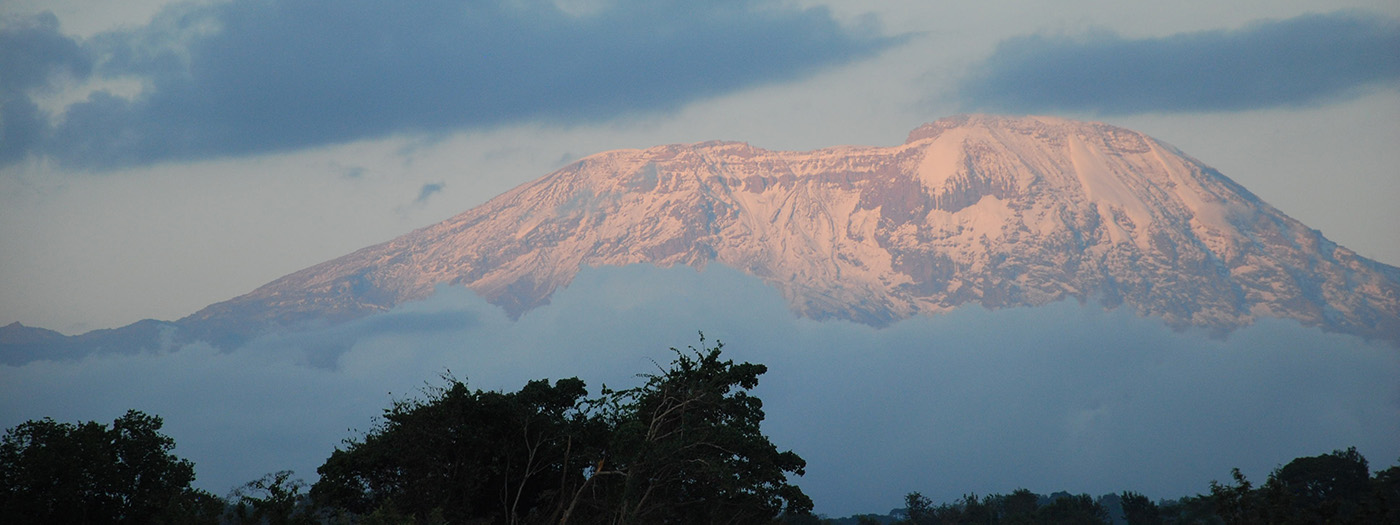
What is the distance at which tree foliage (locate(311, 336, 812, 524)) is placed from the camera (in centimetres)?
4334

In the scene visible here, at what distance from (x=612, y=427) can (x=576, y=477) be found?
276 cm

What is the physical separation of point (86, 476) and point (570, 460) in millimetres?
17598

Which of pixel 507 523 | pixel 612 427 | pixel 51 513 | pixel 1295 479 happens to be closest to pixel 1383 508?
pixel 1295 479

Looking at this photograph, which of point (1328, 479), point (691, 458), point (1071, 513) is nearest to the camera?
point (691, 458)

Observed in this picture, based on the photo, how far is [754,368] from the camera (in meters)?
50.6

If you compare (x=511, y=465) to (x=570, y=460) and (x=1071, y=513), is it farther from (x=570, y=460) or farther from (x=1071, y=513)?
(x=1071, y=513)

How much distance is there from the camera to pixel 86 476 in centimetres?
4775

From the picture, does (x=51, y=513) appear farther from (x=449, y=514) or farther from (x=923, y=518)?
(x=923, y=518)

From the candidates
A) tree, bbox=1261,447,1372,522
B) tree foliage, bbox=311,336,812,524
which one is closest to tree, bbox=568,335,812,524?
tree foliage, bbox=311,336,812,524

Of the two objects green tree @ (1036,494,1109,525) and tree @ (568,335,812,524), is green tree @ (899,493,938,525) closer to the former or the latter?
green tree @ (1036,494,1109,525)

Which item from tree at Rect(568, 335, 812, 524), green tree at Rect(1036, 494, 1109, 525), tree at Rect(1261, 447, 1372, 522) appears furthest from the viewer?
green tree at Rect(1036, 494, 1109, 525)

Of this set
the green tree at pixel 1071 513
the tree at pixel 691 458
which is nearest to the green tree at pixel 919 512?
the green tree at pixel 1071 513

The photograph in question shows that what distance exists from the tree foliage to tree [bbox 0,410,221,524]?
23.3 ft

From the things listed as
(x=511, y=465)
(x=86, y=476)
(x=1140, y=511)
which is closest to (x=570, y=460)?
(x=511, y=465)
